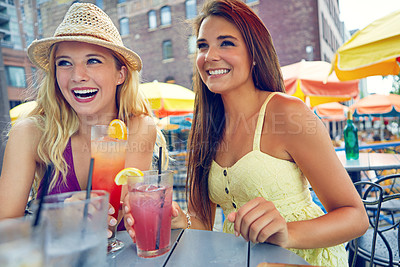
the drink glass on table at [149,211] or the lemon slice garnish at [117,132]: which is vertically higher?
the lemon slice garnish at [117,132]

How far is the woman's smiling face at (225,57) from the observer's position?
154cm

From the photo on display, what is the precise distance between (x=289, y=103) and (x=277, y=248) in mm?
734

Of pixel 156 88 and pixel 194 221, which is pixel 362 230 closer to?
pixel 194 221

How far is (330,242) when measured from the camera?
1104 millimetres

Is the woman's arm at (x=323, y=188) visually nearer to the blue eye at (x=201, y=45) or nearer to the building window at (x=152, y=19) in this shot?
the blue eye at (x=201, y=45)

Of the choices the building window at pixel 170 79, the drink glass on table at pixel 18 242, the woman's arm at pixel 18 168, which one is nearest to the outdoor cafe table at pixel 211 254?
the drink glass on table at pixel 18 242

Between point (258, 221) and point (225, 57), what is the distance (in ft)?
3.09

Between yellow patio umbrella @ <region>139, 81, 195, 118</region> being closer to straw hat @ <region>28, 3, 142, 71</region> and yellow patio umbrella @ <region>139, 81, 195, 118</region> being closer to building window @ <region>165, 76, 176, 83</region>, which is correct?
straw hat @ <region>28, 3, 142, 71</region>

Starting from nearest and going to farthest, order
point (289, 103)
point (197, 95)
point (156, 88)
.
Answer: point (289, 103), point (197, 95), point (156, 88)

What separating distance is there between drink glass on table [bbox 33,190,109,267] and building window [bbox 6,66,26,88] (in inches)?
107

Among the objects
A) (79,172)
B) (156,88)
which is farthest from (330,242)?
(156,88)

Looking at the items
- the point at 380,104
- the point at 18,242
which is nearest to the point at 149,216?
the point at 18,242

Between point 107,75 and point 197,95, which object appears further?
point 197,95

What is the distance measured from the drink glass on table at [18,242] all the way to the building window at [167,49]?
773 inches
